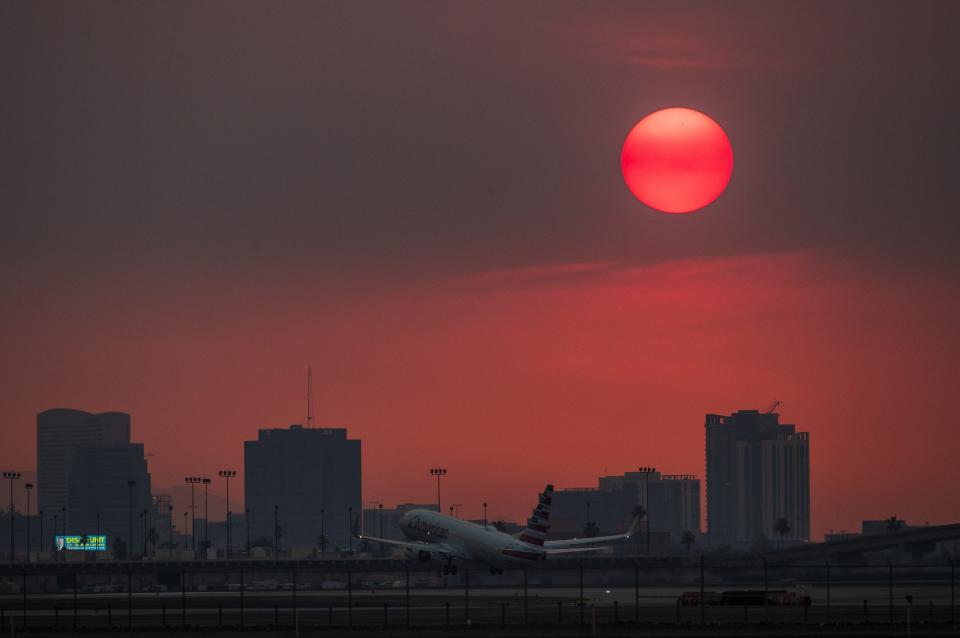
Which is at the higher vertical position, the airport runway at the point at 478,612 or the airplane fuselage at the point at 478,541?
the airplane fuselage at the point at 478,541

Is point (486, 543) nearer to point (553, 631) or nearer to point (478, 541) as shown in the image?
point (478, 541)

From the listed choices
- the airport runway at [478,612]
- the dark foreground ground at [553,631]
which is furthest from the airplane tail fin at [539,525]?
the dark foreground ground at [553,631]

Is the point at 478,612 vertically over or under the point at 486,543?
under

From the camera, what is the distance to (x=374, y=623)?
102375mm

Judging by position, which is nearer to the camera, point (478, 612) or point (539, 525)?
point (478, 612)

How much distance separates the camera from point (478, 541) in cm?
16112

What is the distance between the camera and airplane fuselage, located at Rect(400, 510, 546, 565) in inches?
6250

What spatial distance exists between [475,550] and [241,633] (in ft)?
222

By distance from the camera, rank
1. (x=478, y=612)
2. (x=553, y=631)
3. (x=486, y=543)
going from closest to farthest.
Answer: (x=553, y=631)
(x=478, y=612)
(x=486, y=543)

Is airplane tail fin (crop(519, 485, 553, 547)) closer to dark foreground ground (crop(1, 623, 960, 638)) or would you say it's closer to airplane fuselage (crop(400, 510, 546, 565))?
airplane fuselage (crop(400, 510, 546, 565))

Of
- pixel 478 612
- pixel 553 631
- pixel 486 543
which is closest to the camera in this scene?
pixel 553 631

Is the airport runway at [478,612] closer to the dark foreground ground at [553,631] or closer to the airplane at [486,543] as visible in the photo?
the dark foreground ground at [553,631]

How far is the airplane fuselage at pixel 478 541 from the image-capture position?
159m

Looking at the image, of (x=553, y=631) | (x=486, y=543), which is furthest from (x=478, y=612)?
(x=486, y=543)
